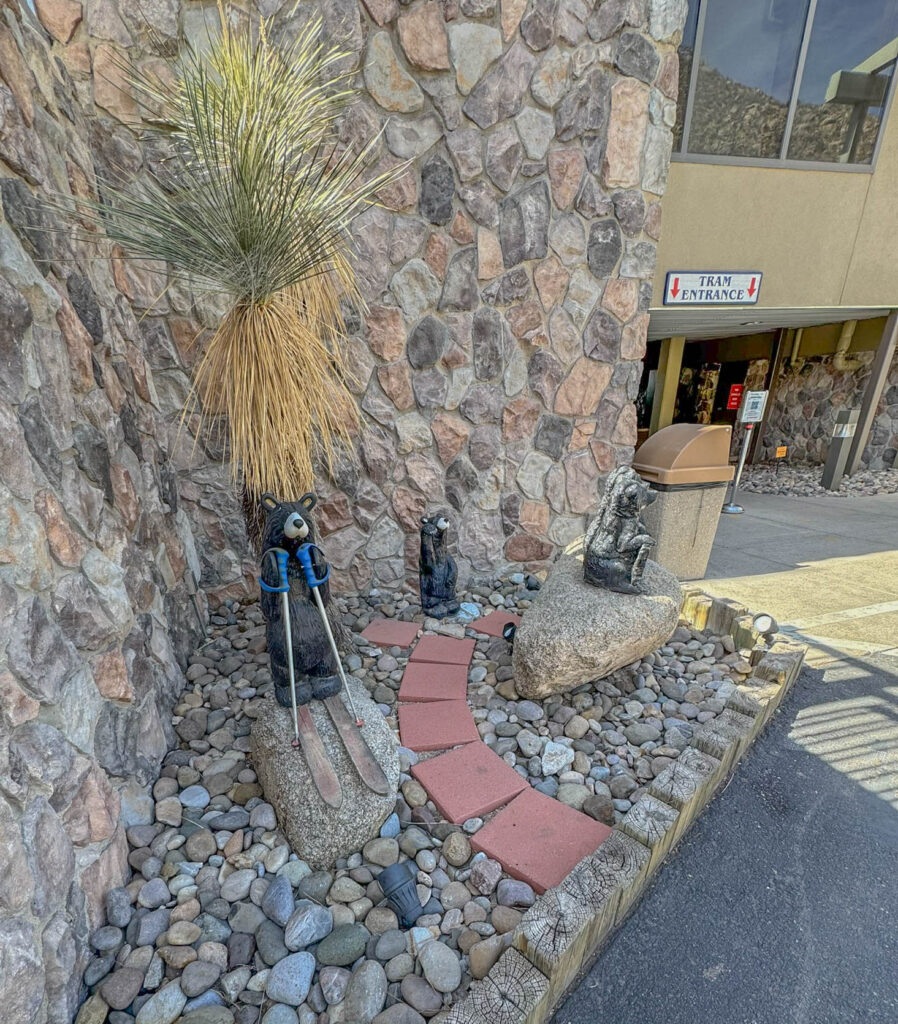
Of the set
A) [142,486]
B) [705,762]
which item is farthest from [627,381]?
[142,486]

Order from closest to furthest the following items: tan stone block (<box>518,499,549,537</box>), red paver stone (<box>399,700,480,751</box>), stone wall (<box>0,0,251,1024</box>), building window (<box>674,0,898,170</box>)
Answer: stone wall (<box>0,0,251,1024</box>), red paver stone (<box>399,700,480,751</box>), tan stone block (<box>518,499,549,537</box>), building window (<box>674,0,898,170</box>)

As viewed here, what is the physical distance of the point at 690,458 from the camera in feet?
12.3

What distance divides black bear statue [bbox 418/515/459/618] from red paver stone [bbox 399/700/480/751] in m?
0.81

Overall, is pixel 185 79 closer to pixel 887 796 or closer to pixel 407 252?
pixel 407 252

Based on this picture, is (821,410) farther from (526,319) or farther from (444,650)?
(444,650)

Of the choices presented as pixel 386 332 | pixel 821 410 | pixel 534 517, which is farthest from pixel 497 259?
pixel 821 410

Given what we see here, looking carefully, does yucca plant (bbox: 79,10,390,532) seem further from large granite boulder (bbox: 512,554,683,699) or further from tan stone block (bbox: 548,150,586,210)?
tan stone block (bbox: 548,150,586,210)

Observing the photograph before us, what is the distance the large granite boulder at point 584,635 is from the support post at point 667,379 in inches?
210

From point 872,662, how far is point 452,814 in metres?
2.62

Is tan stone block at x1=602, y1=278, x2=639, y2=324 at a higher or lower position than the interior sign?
lower

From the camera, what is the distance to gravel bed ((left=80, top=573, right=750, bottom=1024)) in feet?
4.31

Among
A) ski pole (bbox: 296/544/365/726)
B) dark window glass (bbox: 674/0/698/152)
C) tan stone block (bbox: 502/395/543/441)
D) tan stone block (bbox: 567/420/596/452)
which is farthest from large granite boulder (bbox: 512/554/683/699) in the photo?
dark window glass (bbox: 674/0/698/152)

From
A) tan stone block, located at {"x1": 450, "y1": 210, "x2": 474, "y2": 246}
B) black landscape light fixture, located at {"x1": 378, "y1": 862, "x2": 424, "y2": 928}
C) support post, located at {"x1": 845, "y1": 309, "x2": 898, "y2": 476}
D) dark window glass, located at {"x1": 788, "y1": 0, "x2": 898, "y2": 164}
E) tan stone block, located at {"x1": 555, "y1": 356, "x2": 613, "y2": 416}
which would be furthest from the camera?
support post, located at {"x1": 845, "y1": 309, "x2": 898, "y2": 476}

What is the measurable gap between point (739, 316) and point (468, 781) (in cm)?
607
